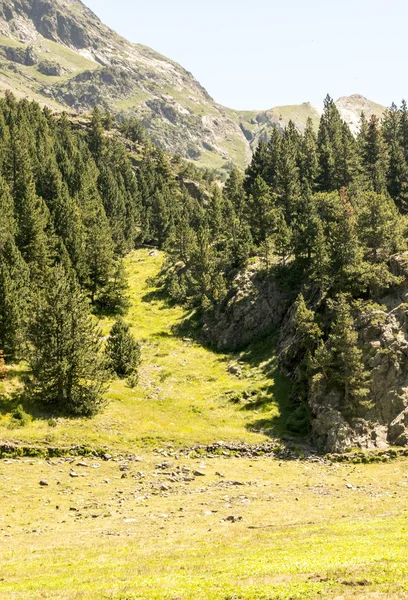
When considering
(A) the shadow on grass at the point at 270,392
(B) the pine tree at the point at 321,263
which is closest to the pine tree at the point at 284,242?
(B) the pine tree at the point at 321,263

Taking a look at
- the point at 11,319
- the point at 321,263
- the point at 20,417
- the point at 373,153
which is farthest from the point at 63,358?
the point at 373,153

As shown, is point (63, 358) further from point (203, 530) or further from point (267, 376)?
point (267, 376)

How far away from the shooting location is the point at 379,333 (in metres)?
51.6

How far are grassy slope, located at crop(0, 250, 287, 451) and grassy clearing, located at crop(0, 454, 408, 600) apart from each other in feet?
13.7

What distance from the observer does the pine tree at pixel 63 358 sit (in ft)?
154

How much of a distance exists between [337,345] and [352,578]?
116ft

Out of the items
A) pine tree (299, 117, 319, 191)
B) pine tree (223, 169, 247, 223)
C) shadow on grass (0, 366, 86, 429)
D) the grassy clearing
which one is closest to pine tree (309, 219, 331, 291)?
the grassy clearing

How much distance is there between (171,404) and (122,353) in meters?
10.8

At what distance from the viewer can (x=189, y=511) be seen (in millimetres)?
30484

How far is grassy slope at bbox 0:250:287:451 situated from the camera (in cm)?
4403

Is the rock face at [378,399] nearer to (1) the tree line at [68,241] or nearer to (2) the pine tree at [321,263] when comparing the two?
(2) the pine tree at [321,263]

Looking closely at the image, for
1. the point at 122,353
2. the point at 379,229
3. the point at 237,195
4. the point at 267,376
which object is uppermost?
the point at 237,195

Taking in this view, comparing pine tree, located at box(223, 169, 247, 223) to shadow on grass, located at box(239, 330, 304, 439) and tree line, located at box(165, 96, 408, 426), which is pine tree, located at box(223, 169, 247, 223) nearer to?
tree line, located at box(165, 96, 408, 426)

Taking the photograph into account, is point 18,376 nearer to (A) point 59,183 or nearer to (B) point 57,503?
(B) point 57,503
